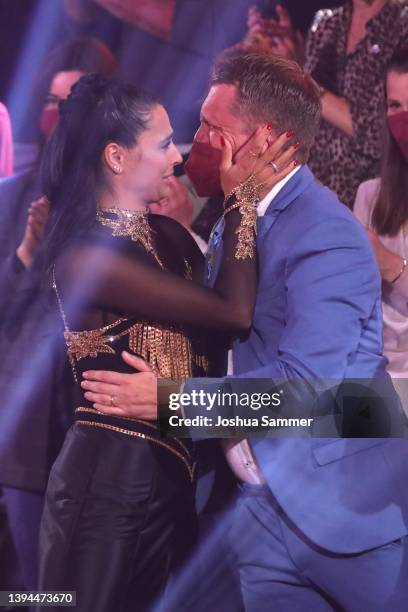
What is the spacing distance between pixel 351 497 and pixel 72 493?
1.62 feet

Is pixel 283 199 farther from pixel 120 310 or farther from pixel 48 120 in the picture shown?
pixel 48 120

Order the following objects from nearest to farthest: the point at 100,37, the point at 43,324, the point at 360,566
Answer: the point at 360,566 → the point at 43,324 → the point at 100,37

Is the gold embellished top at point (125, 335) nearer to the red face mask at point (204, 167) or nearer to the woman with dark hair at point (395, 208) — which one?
Answer: the red face mask at point (204, 167)

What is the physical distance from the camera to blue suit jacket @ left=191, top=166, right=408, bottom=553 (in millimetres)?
1484

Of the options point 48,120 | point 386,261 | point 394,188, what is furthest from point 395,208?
point 48,120

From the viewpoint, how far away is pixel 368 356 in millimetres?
1579

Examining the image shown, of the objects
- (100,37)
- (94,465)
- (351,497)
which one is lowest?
(94,465)

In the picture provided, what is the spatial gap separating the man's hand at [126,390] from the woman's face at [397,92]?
93cm

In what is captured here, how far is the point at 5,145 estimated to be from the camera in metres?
2.27

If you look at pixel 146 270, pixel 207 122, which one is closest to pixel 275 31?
pixel 207 122

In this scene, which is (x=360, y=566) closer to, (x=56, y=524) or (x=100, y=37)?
(x=56, y=524)

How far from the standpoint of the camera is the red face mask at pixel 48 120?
232cm

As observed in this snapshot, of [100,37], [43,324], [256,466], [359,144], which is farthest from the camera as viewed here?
[100,37]

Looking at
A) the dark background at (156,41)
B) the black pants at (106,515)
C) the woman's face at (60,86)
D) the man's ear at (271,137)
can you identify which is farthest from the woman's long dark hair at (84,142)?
the dark background at (156,41)
